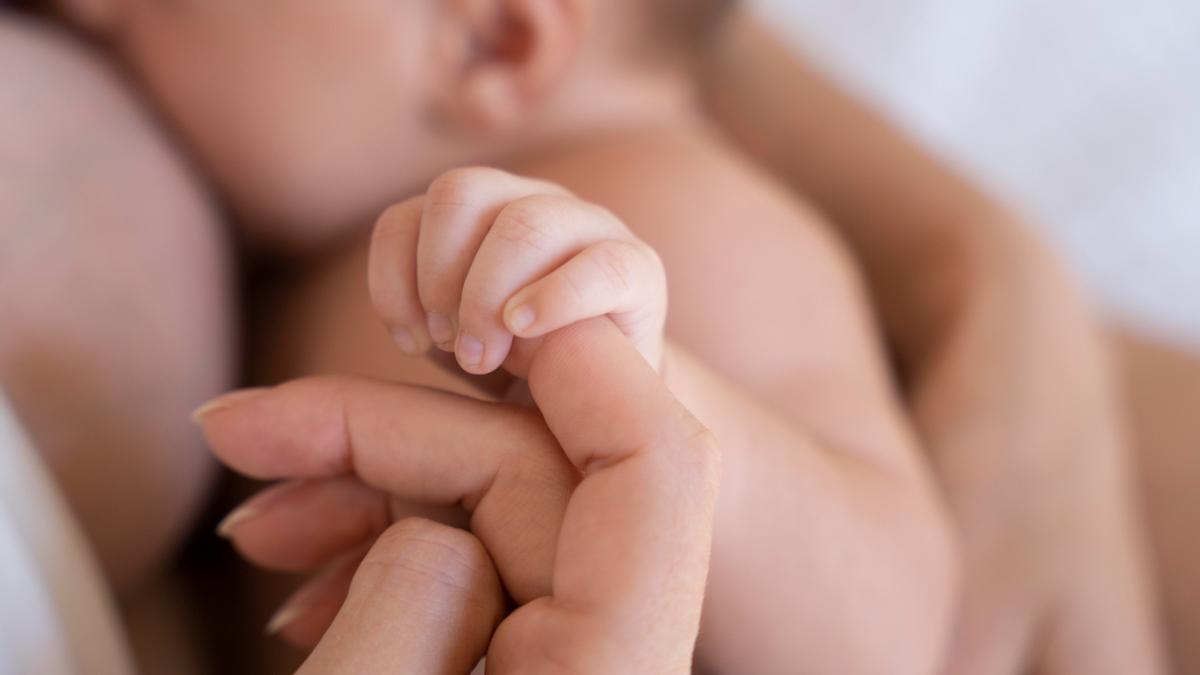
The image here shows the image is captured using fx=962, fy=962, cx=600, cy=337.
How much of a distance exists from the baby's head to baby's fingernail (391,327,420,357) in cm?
30

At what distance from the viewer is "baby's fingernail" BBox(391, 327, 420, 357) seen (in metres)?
0.34

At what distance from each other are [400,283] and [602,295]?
78mm

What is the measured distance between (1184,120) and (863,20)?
34 centimetres

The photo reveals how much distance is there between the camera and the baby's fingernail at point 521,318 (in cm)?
29

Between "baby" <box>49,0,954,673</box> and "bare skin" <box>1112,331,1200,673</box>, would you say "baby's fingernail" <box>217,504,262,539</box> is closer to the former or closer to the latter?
"baby" <box>49,0,954,673</box>

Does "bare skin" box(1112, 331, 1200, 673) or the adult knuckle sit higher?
the adult knuckle

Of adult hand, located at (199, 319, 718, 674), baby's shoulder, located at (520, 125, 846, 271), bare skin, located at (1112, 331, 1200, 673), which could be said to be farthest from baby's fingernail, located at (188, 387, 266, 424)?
bare skin, located at (1112, 331, 1200, 673)

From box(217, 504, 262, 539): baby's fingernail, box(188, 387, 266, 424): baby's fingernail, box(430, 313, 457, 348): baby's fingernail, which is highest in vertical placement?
box(430, 313, 457, 348): baby's fingernail

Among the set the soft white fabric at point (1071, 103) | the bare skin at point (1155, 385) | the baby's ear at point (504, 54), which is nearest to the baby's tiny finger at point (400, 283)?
the baby's ear at point (504, 54)

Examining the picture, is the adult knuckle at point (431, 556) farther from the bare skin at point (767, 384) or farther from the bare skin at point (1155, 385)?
the bare skin at point (1155, 385)

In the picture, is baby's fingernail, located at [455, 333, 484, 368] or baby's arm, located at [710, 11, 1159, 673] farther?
baby's arm, located at [710, 11, 1159, 673]

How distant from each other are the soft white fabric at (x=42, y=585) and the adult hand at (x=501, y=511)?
0.06 metres

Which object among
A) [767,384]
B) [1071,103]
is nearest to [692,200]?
[767,384]

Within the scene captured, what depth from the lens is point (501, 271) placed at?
0.31 meters
